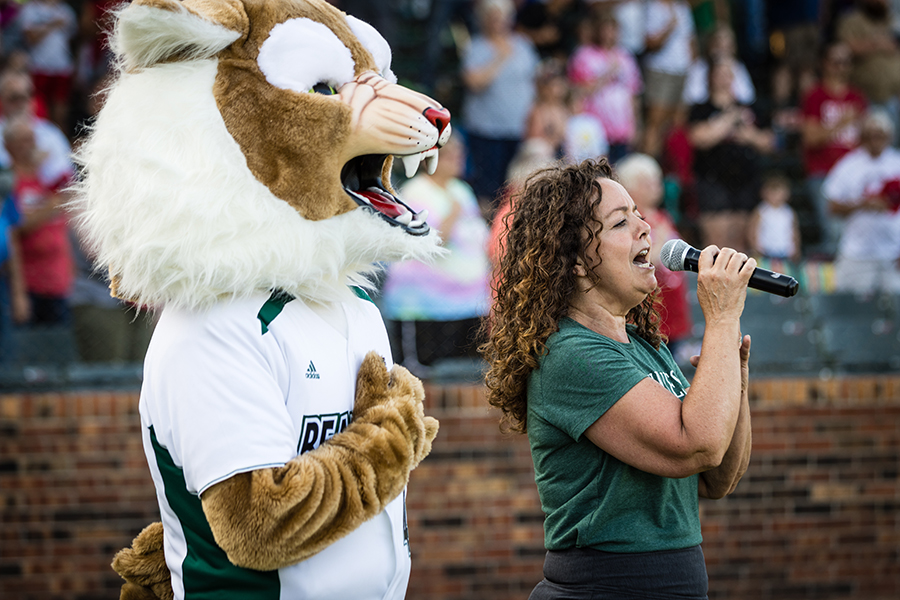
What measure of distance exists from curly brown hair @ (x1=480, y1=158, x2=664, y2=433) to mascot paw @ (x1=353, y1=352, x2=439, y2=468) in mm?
298

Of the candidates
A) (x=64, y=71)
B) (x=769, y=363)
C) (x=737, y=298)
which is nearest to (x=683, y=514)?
(x=737, y=298)

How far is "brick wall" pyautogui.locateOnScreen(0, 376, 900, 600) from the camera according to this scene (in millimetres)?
4387

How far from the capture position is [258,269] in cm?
189

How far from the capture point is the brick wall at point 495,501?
4.39m

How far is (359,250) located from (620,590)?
100 cm

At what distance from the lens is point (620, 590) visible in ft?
6.89

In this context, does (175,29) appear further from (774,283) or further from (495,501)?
(495,501)

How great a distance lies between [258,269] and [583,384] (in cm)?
79

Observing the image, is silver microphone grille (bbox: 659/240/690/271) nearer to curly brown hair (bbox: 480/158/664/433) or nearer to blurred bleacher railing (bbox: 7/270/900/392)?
curly brown hair (bbox: 480/158/664/433)

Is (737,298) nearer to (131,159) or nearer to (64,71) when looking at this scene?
(131,159)

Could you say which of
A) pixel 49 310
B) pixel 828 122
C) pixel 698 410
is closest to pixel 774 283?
pixel 698 410

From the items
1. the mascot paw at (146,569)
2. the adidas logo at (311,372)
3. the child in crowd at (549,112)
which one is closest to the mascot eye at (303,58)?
the adidas logo at (311,372)

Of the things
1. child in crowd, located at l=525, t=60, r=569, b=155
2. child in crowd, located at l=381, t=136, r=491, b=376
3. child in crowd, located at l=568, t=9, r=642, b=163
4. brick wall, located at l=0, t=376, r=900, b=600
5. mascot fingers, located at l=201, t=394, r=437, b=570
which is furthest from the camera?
child in crowd, located at l=568, t=9, r=642, b=163

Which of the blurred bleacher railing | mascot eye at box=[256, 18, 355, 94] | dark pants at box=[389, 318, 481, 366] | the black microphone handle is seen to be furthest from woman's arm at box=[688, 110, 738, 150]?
mascot eye at box=[256, 18, 355, 94]
